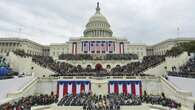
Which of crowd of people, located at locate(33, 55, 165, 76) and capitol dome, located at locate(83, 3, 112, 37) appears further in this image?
capitol dome, located at locate(83, 3, 112, 37)

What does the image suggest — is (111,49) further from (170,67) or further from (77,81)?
(77,81)

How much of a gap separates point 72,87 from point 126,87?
10623 millimetres

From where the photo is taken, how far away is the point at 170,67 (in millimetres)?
46250

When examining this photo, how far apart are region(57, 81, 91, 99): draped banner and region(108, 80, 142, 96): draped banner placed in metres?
4.61

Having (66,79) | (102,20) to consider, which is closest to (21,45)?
(102,20)

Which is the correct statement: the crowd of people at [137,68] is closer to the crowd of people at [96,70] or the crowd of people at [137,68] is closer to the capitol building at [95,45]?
the crowd of people at [96,70]

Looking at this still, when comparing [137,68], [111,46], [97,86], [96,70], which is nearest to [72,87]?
[97,86]

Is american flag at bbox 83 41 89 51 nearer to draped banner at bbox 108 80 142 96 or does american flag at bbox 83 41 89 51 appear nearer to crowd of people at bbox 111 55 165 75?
crowd of people at bbox 111 55 165 75

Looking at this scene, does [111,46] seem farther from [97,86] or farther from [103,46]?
[97,86]

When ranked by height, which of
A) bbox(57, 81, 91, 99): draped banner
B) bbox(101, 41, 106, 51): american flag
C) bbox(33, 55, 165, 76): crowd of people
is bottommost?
bbox(57, 81, 91, 99): draped banner

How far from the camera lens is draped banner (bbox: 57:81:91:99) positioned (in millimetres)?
35656

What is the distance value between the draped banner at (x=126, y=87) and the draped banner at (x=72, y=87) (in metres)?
4.61

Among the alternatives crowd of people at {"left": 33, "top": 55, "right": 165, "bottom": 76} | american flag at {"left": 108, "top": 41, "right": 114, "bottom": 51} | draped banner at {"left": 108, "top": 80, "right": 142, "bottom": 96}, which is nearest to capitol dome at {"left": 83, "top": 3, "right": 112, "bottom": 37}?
american flag at {"left": 108, "top": 41, "right": 114, "bottom": 51}

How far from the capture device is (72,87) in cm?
3603
